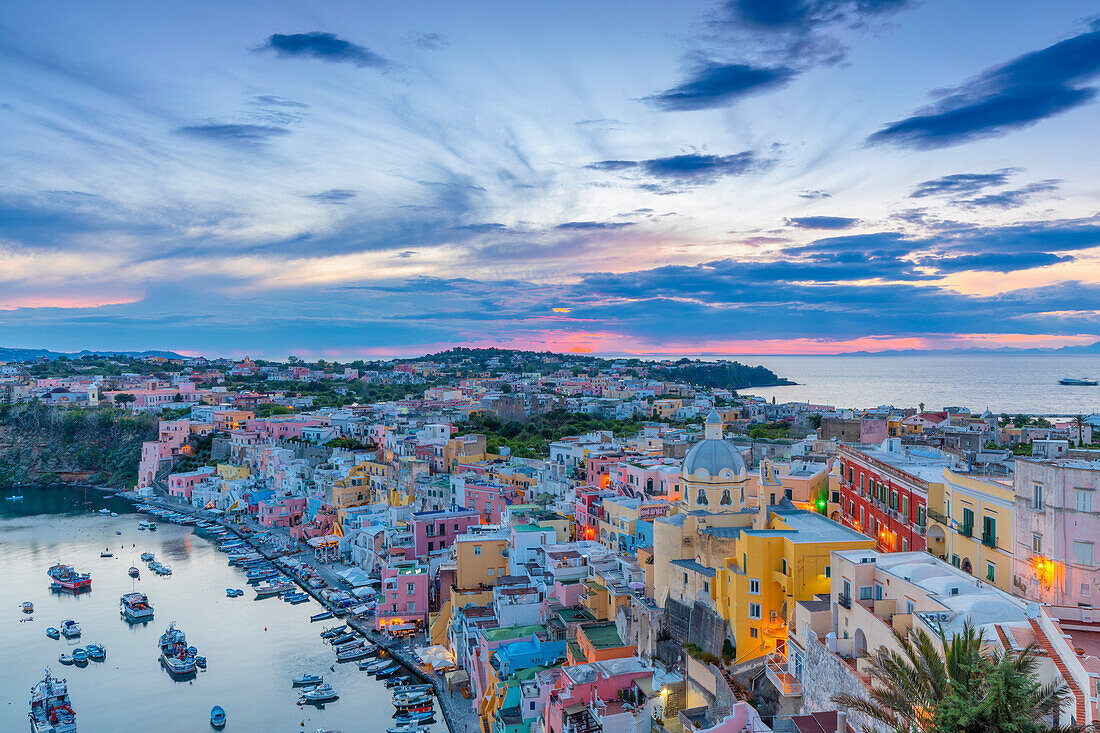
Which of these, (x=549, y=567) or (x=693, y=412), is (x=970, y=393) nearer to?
(x=693, y=412)

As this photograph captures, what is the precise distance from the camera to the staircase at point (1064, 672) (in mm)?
8375

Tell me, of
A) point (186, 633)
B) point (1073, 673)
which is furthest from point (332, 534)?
Result: point (1073, 673)

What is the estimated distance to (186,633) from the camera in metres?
30.5

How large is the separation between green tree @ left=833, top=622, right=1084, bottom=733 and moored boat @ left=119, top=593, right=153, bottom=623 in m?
31.2

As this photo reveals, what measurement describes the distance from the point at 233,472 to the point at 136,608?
25.6 m

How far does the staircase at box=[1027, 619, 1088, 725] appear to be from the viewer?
8.38 m

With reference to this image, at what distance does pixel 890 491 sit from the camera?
59.9 ft

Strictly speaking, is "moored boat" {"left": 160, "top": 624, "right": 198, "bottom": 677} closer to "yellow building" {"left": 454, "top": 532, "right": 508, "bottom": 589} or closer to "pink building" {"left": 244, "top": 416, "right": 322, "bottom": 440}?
"yellow building" {"left": 454, "top": 532, "right": 508, "bottom": 589}

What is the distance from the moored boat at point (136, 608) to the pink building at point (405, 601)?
10.9 m

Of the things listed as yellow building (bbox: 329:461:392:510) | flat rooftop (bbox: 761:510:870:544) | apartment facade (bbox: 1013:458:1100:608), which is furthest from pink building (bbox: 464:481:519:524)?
apartment facade (bbox: 1013:458:1100:608)

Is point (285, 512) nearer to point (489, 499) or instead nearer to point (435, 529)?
point (489, 499)

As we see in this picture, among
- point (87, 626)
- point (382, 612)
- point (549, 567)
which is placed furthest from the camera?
point (87, 626)

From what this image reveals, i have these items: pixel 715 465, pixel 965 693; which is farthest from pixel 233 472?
pixel 965 693

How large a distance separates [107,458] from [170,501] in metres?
18.3
